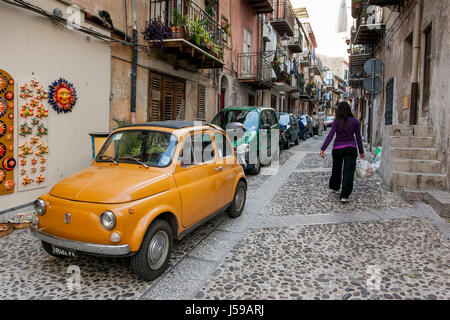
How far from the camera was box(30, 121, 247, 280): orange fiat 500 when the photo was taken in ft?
9.96

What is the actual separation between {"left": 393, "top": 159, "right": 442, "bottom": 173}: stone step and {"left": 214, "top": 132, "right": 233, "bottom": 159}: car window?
378 cm

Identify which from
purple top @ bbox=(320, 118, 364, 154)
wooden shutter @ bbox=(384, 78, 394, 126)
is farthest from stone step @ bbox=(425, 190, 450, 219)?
wooden shutter @ bbox=(384, 78, 394, 126)

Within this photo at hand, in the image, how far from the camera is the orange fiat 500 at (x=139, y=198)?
3.04 meters

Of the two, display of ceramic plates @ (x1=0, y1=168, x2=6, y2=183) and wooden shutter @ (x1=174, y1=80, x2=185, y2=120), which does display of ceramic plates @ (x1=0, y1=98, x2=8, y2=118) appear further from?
wooden shutter @ (x1=174, y1=80, x2=185, y2=120)

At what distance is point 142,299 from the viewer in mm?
2969

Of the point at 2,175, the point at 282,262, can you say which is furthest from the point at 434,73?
the point at 2,175

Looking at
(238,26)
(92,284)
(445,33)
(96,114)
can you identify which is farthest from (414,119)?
(238,26)

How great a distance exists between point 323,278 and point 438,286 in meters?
1.10

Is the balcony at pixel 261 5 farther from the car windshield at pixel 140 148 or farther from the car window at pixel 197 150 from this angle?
the car windshield at pixel 140 148

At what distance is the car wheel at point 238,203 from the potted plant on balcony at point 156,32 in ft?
18.4

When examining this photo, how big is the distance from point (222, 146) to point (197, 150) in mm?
827

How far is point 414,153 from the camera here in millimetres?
6953

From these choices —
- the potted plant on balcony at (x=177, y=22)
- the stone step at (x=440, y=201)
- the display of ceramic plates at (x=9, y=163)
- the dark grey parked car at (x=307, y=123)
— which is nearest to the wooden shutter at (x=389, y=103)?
the stone step at (x=440, y=201)

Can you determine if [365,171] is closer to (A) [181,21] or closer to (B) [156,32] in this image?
(A) [181,21]
